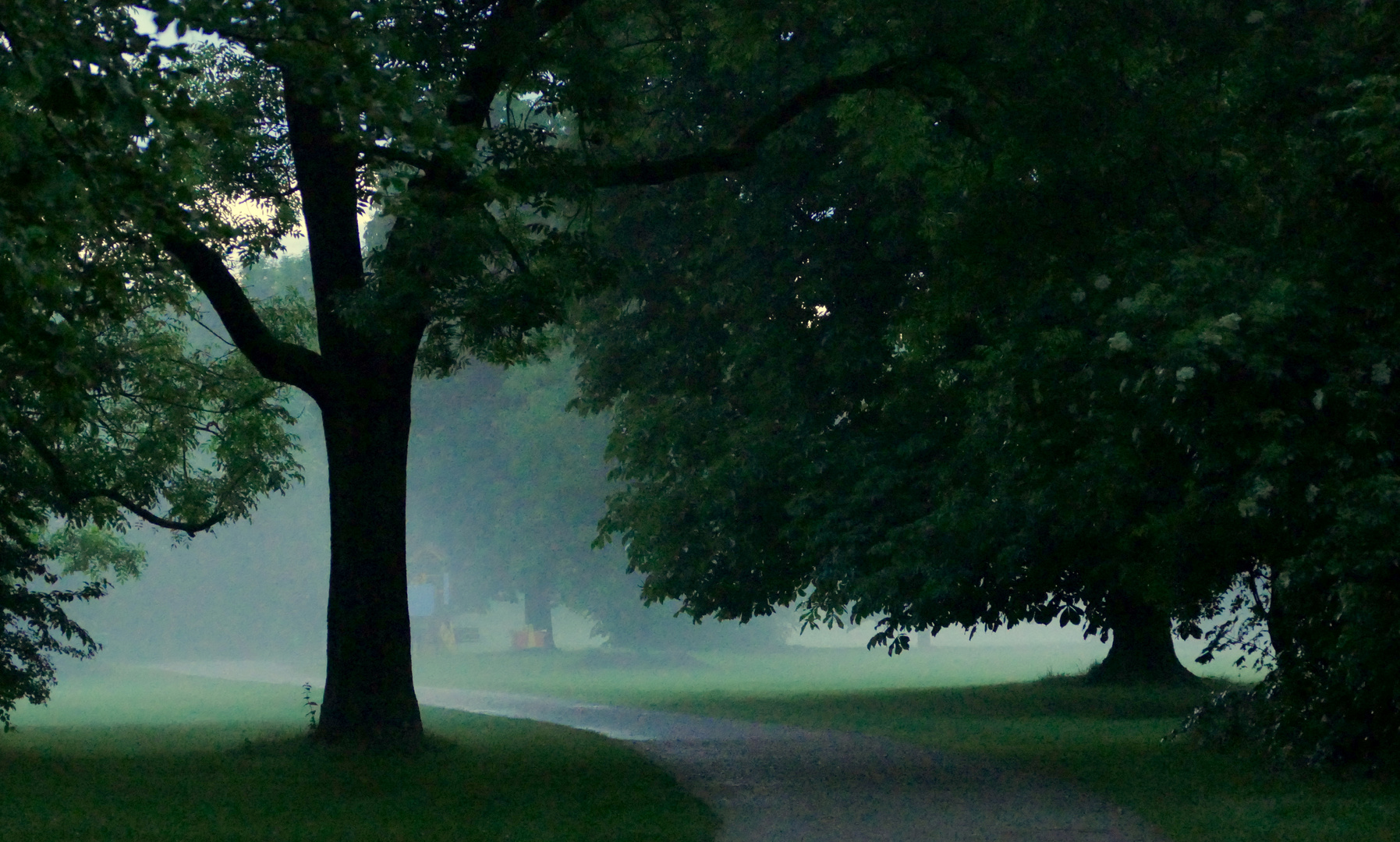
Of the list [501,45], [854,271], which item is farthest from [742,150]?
[854,271]

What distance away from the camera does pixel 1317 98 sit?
41.2ft

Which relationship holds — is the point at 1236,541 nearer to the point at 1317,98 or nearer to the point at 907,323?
the point at 1317,98

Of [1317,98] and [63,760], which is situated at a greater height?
[1317,98]

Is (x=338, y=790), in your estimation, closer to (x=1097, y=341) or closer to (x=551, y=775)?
(x=551, y=775)

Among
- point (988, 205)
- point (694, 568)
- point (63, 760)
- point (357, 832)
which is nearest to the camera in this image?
point (357, 832)

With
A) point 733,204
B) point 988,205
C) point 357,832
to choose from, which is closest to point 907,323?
point 988,205

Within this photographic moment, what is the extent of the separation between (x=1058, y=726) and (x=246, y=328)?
11184 millimetres

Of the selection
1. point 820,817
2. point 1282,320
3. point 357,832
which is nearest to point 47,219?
point 357,832

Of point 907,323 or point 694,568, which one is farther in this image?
point 694,568

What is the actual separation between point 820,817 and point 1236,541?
→ 13.7 feet

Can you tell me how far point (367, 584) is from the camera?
1585 cm

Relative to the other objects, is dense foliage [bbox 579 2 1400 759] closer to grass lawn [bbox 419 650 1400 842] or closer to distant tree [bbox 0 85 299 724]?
grass lawn [bbox 419 650 1400 842]

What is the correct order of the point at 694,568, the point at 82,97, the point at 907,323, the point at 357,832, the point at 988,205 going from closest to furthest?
the point at 82,97 → the point at 357,832 → the point at 988,205 → the point at 907,323 → the point at 694,568

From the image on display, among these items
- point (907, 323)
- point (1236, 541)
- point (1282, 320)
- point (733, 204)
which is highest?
point (733, 204)
